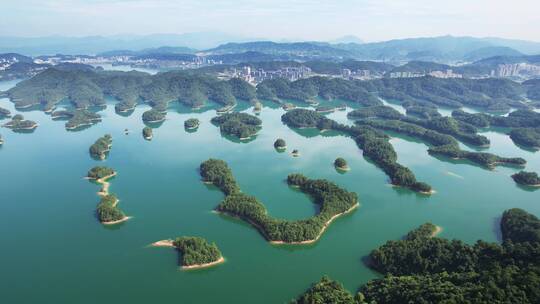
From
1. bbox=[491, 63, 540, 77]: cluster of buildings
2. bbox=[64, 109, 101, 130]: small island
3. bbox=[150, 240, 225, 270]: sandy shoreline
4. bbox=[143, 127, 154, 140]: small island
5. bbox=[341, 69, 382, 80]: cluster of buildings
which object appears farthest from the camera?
bbox=[491, 63, 540, 77]: cluster of buildings

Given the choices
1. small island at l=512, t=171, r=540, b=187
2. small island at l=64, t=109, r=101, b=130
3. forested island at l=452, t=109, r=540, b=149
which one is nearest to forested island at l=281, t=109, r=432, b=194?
small island at l=512, t=171, r=540, b=187

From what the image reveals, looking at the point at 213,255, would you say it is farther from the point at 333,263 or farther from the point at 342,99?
the point at 342,99

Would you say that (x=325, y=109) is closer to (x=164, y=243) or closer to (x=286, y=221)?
(x=286, y=221)

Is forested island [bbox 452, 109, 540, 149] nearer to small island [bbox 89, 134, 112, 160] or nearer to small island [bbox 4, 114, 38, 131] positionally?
small island [bbox 89, 134, 112, 160]

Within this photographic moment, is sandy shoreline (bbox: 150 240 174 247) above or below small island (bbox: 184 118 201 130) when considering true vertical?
below

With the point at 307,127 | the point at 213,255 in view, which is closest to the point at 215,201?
the point at 213,255

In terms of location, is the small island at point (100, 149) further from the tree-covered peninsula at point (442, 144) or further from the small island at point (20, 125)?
the tree-covered peninsula at point (442, 144)

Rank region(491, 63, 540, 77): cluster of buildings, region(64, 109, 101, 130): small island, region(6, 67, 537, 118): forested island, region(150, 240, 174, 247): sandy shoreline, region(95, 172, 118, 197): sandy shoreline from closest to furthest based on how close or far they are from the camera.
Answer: region(150, 240, 174, 247): sandy shoreline, region(95, 172, 118, 197): sandy shoreline, region(64, 109, 101, 130): small island, region(6, 67, 537, 118): forested island, region(491, 63, 540, 77): cluster of buildings
